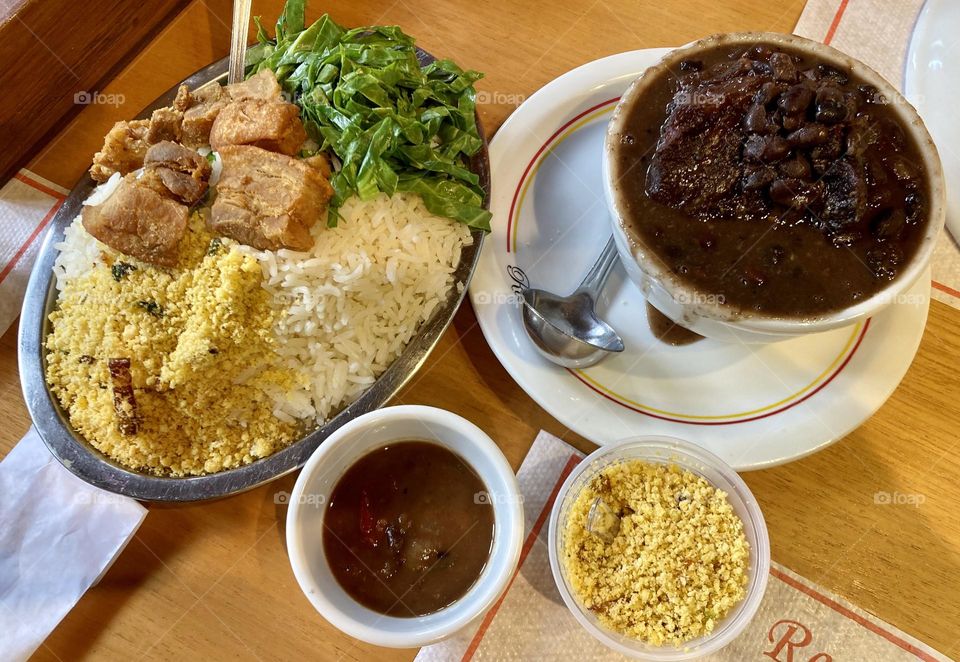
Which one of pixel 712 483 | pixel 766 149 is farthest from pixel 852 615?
pixel 766 149

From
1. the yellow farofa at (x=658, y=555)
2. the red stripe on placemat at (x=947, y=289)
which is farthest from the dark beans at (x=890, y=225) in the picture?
the yellow farofa at (x=658, y=555)

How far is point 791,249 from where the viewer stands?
1.41 meters

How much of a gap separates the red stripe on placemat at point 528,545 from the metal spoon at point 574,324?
30cm

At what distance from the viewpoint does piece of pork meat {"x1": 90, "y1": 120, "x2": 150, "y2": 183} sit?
5.88ft

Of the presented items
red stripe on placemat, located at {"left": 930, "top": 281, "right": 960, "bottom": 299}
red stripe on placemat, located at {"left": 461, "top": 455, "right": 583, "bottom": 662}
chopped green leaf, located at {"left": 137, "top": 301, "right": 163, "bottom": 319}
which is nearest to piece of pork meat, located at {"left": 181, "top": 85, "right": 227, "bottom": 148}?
chopped green leaf, located at {"left": 137, "top": 301, "right": 163, "bottom": 319}

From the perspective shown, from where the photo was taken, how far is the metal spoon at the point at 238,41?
189 centimetres

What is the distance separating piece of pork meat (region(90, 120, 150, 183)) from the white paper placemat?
1590 millimetres

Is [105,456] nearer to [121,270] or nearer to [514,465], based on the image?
[121,270]

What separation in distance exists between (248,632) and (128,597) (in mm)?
360

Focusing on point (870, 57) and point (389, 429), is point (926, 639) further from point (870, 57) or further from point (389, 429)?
point (870, 57)

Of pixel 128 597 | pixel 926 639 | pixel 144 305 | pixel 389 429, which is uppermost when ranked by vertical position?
pixel 144 305

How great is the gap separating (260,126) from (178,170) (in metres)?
0.26

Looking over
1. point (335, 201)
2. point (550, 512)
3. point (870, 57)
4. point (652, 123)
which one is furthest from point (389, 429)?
point (870, 57)

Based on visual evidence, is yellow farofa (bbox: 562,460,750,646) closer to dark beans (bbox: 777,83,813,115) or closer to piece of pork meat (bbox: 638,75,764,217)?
piece of pork meat (bbox: 638,75,764,217)
